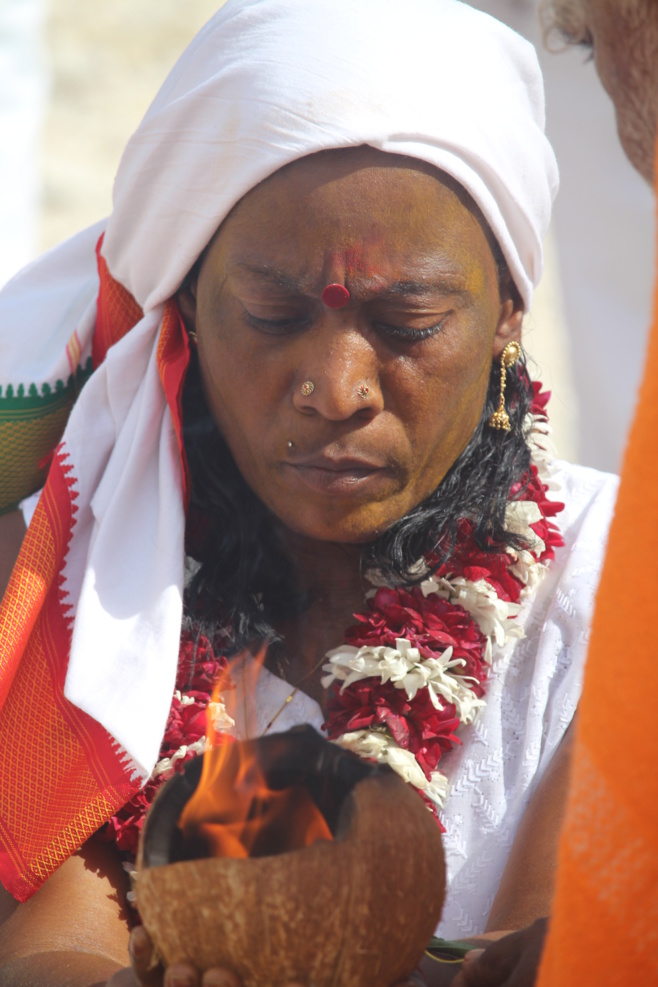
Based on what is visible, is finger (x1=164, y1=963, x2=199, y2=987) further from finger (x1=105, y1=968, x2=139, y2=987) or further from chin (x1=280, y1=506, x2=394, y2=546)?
chin (x1=280, y1=506, x2=394, y2=546)

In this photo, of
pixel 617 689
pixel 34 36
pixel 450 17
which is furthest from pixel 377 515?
pixel 34 36

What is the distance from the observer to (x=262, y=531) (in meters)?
2.46

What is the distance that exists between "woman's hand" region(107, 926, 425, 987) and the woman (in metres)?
0.70

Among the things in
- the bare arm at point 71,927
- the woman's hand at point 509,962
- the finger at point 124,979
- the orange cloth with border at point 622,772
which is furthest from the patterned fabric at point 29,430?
the orange cloth with border at point 622,772

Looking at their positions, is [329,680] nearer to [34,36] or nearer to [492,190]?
[492,190]

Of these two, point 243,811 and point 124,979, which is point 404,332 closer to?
point 243,811

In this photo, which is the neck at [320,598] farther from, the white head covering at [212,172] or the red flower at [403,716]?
the white head covering at [212,172]

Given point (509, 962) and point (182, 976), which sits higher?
point (182, 976)

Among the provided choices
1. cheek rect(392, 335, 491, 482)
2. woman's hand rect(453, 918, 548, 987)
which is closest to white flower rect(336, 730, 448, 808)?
cheek rect(392, 335, 491, 482)

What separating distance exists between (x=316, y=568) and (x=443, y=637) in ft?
1.14

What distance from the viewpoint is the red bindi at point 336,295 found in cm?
203

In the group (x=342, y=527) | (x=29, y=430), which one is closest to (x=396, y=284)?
(x=342, y=527)

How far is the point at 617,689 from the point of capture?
36.2 inches

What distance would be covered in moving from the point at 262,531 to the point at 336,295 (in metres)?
0.65
